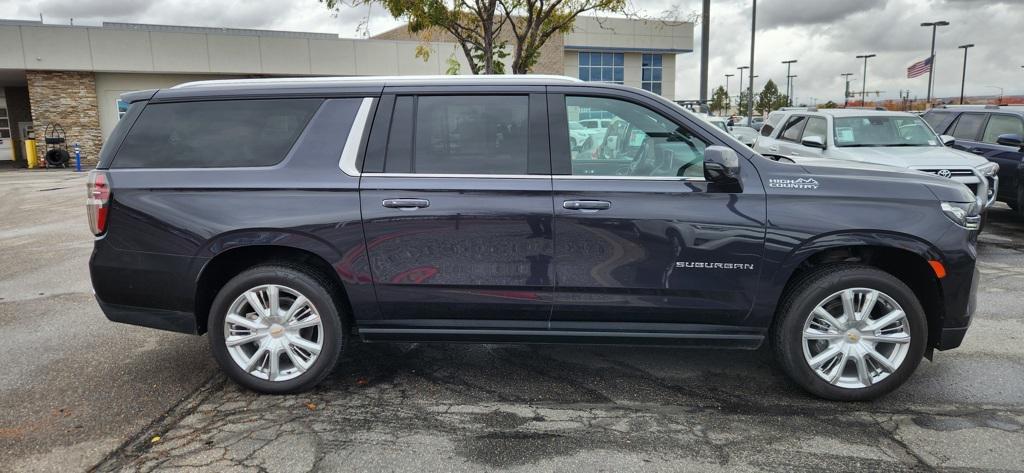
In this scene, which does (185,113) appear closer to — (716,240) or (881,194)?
(716,240)

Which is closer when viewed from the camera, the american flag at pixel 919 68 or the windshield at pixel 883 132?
the windshield at pixel 883 132

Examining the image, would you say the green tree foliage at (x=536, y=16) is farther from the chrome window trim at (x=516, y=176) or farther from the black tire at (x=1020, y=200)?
the chrome window trim at (x=516, y=176)

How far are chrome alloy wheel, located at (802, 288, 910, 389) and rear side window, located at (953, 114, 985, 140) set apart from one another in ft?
31.3

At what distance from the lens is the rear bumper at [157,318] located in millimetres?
4227

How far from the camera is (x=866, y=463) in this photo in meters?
3.36

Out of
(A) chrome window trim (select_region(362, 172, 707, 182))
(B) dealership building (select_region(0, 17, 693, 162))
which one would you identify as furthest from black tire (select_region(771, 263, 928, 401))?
(B) dealership building (select_region(0, 17, 693, 162))

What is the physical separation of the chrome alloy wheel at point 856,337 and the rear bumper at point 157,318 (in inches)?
139

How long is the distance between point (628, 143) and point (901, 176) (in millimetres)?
1558

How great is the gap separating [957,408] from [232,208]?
4199mm

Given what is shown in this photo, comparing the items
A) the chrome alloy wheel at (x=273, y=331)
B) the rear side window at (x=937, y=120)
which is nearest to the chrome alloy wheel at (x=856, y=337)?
the chrome alloy wheel at (x=273, y=331)

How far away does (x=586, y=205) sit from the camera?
3.93 metres

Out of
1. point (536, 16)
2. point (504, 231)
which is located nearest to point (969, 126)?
point (536, 16)

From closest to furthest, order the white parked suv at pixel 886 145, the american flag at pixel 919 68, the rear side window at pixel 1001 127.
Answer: the white parked suv at pixel 886 145, the rear side window at pixel 1001 127, the american flag at pixel 919 68

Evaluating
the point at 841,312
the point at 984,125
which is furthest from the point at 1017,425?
the point at 984,125
